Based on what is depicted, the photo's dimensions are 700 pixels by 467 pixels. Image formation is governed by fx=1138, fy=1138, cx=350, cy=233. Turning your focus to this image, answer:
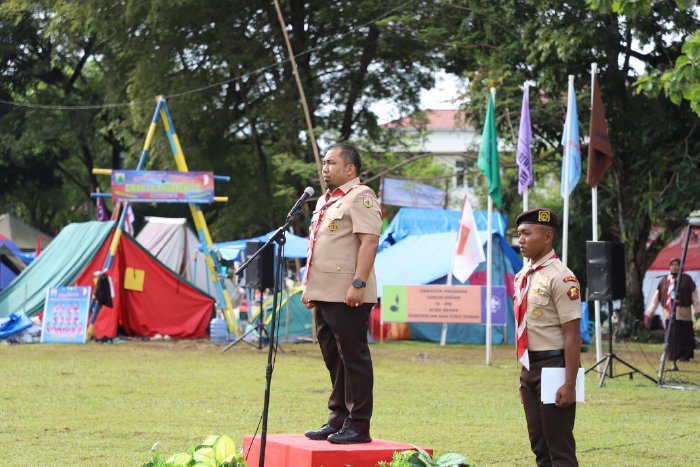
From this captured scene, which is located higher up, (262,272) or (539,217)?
(262,272)

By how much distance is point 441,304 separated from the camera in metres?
21.3

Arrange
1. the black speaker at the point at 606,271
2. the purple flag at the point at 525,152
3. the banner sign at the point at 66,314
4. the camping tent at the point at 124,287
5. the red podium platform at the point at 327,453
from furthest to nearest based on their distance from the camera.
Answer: the camping tent at the point at 124,287 < the banner sign at the point at 66,314 < the purple flag at the point at 525,152 < the black speaker at the point at 606,271 < the red podium platform at the point at 327,453

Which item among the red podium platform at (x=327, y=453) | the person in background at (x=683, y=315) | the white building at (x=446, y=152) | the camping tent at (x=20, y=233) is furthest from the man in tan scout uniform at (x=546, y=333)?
the camping tent at (x=20, y=233)

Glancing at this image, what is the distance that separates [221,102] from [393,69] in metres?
5.21

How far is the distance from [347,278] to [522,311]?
1015 mm

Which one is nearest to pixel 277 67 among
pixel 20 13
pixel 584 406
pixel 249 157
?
pixel 249 157

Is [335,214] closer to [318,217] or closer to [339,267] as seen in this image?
[318,217]

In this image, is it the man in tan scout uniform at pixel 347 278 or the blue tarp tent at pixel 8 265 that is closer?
the man in tan scout uniform at pixel 347 278

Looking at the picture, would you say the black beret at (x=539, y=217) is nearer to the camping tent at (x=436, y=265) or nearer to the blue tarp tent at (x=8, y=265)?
the camping tent at (x=436, y=265)

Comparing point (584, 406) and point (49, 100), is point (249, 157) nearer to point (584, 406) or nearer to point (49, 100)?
point (49, 100)

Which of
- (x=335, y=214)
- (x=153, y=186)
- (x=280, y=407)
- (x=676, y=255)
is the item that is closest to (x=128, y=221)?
(x=153, y=186)

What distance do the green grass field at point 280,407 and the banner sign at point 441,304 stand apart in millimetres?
1978

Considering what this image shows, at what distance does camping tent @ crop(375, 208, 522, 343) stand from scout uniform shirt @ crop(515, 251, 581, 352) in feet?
57.1

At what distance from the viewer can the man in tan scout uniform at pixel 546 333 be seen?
19.4 feet
